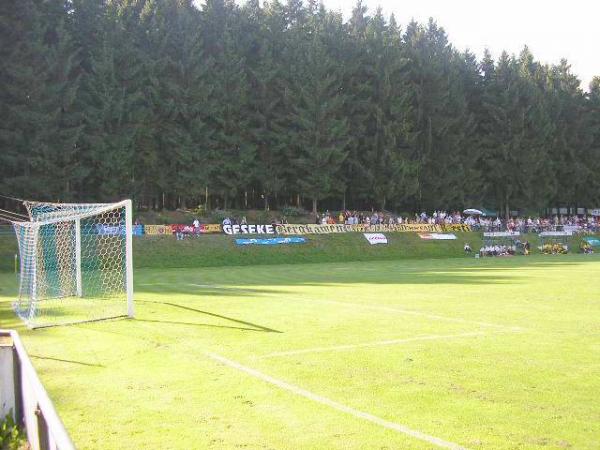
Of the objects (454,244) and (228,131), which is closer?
(454,244)

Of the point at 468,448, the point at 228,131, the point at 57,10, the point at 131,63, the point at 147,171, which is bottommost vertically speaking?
the point at 468,448

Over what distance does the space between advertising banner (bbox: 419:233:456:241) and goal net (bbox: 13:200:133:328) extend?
2481cm

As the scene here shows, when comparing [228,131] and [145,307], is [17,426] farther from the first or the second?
[228,131]

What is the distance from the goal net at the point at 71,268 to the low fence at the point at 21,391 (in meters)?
7.00

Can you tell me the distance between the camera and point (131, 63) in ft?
161

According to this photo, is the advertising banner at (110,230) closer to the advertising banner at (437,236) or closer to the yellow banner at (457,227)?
the advertising banner at (437,236)

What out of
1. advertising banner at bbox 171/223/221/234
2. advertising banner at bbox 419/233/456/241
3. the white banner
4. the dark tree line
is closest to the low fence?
advertising banner at bbox 171/223/221/234

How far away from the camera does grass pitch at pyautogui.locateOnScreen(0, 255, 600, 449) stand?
21.8ft

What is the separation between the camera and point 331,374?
912 cm

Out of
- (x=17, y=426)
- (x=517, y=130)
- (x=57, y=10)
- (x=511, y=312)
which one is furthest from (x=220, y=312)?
(x=517, y=130)

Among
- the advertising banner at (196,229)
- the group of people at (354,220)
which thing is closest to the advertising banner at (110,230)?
the advertising banner at (196,229)

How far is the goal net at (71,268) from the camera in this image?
604 inches

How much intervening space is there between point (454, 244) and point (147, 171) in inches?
1016

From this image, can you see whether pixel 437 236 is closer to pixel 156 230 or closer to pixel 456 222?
pixel 456 222
